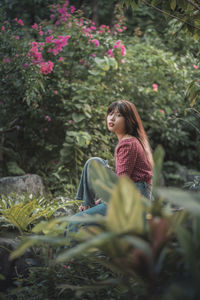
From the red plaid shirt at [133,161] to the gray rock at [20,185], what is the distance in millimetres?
1359

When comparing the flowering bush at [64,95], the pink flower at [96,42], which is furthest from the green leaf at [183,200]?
the pink flower at [96,42]

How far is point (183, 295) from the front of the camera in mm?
638

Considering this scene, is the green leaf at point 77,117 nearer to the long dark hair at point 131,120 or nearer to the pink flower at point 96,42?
the pink flower at point 96,42

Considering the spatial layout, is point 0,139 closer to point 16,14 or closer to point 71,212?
point 71,212

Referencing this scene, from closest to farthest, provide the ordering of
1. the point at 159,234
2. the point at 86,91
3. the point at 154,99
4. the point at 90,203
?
the point at 159,234, the point at 90,203, the point at 86,91, the point at 154,99

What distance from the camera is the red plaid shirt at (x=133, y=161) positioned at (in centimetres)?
194

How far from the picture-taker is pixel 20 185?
Answer: 3152 mm

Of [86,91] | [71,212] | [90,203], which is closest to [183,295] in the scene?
[90,203]

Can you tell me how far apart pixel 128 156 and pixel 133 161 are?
0.05 meters

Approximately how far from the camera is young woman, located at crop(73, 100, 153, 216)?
1.94m

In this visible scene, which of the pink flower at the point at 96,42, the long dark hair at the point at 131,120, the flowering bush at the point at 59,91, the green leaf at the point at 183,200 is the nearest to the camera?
the green leaf at the point at 183,200

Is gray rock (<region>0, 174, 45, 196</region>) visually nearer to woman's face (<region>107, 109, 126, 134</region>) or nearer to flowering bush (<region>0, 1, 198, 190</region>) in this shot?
flowering bush (<region>0, 1, 198, 190</region>)

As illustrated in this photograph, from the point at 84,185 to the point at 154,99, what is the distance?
115 inches

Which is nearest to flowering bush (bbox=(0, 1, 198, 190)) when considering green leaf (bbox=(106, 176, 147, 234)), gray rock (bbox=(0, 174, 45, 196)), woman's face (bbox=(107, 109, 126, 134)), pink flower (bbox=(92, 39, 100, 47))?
pink flower (bbox=(92, 39, 100, 47))
